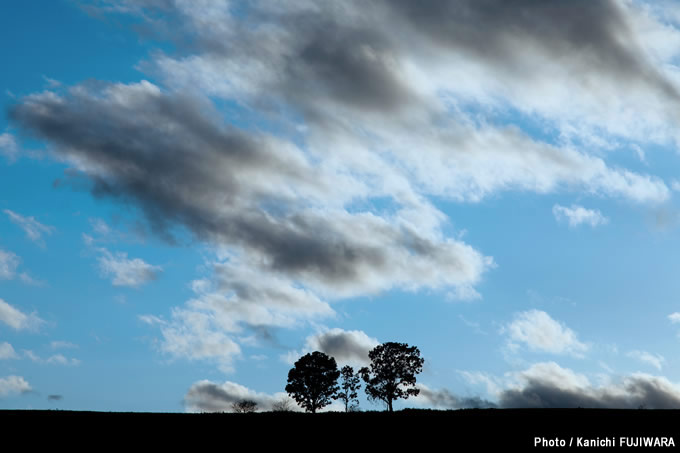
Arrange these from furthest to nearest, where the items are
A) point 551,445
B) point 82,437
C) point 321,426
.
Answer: point 321,426 < point 82,437 < point 551,445

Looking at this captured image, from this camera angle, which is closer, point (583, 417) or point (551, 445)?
point (551, 445)

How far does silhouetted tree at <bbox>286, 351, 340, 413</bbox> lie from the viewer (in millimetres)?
101250

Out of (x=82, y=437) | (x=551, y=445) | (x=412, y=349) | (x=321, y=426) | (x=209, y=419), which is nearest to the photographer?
(x=551, y=445)

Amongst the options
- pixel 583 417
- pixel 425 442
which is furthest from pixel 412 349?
pixel 425 442

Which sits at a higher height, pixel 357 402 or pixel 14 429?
pixel 357 402

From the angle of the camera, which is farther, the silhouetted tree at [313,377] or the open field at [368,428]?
the silhouetted tree at [313,377]

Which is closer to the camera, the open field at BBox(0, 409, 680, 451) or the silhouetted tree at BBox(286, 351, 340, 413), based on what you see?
the open field at BBox(0, 409, 680, 451)

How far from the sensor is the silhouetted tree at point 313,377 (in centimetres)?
10125

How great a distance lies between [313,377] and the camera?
3984 inches

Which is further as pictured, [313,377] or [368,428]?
[313,377]

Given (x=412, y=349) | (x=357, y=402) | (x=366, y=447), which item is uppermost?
(x=412, y=349)

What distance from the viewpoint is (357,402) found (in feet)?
336

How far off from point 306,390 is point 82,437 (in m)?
62.5

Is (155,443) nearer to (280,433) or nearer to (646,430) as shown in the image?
(280,433)
